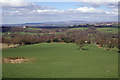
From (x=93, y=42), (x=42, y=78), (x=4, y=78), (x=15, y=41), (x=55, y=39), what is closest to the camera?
(x=4, y=78)

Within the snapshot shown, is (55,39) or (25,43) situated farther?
(55,39)

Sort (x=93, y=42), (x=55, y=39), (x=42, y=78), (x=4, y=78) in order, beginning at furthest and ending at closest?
(x=55, y=39)
(x=93, y=42)
(x=42, y=78)
(x=4, y=78)

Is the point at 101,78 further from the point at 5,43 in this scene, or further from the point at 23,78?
the point at 5,43

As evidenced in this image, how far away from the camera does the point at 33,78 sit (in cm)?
2061

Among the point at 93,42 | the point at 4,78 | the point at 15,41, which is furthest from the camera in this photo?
the point at 93,42

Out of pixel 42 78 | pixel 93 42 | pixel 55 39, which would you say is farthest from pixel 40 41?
pixel 42 78

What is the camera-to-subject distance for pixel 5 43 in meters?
76.0

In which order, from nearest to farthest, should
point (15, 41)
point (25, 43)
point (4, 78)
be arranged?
point (4, 78)
point (15, 41)
point (25, 43)

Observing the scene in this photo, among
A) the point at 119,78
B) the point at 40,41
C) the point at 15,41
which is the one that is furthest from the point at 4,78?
the point at 40,41

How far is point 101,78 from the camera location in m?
21.7

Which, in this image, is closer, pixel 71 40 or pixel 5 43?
pixel 5 43

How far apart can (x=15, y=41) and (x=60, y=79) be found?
57.6m

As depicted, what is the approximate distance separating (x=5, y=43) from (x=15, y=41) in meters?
4.74

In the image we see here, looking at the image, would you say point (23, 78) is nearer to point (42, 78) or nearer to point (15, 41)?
point (42, 78)
